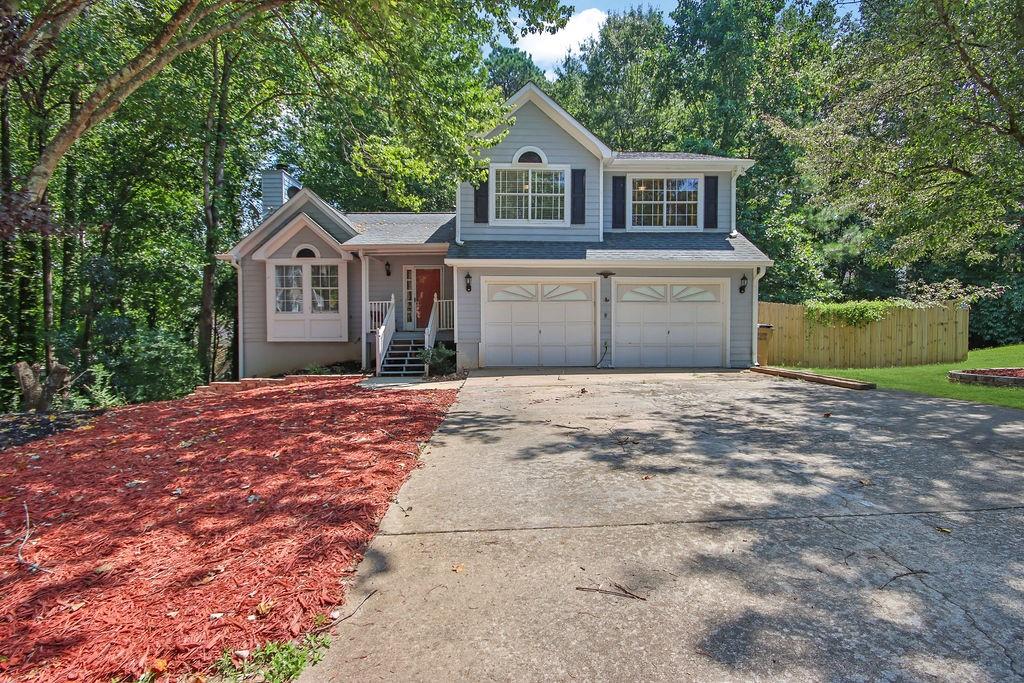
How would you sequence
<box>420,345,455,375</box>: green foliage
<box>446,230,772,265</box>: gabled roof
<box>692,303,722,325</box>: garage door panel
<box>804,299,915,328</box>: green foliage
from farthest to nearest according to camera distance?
<box>804,299,915,328</box>: green foliage < <box>692,303,722,325</box>: garage door panel < <box>446,230,772,265</box>: gabled roof < <box>420,345,455,375</box>: green foliage

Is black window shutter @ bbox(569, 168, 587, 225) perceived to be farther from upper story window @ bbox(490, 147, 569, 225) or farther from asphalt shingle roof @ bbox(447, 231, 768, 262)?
asphalt shingle roof @ bbox(447, 231, 768, 262)

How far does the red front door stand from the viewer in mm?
14781

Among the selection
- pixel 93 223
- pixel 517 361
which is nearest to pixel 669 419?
pixel 517 361

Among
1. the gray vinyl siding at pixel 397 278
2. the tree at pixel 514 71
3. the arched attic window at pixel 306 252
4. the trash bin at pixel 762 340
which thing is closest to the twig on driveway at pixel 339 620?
the gray vinyl siding at pixel 397 278

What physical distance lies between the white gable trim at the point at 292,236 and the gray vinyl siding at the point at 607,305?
13.1 ft

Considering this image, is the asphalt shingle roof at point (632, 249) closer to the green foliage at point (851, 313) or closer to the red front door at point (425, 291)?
the red front door at point (425, 291)

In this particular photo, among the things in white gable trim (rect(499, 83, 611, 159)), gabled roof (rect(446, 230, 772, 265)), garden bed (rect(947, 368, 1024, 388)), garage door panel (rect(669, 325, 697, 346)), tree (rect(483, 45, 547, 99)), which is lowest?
garden bed (rect(947, 368, 1024, 388))

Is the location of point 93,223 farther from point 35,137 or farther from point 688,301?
point 688,301

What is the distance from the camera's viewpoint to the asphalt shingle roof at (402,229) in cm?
1380

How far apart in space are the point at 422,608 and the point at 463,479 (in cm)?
194

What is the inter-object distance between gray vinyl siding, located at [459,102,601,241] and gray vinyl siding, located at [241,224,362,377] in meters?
3.69

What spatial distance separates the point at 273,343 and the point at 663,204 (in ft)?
37.6

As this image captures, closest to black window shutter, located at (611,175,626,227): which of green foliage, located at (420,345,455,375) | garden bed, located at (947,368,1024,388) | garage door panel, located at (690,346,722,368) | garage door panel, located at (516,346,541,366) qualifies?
garage door panel, located at (690,346,722,368)

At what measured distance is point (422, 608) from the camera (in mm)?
2529
